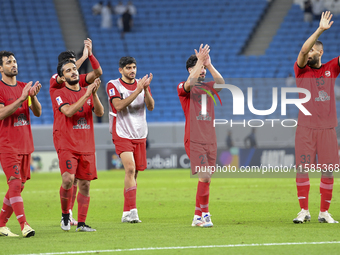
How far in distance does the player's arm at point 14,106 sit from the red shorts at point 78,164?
83 centimetres

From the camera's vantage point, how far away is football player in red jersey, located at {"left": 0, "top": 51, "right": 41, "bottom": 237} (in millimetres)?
5656

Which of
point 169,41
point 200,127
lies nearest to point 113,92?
point 200,127

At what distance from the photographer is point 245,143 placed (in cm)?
1877

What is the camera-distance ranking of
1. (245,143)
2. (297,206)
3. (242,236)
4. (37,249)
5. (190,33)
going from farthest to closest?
(190,33), (245,143), (297,206), (242,236), (37,249)

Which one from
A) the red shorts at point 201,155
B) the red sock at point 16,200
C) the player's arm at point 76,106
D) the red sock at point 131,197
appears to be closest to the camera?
the red sock at point 16,200

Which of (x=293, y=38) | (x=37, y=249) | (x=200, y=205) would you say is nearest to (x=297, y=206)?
(x=200, y=205)

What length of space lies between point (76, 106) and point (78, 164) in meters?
0.77

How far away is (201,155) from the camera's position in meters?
6.28

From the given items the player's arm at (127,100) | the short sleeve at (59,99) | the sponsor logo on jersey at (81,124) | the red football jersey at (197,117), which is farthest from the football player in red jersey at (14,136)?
the red football jersey at (197,117)

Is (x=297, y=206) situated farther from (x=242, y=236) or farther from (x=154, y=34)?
(x=154, y=34)

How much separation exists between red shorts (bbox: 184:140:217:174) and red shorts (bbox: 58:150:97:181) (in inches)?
48.2

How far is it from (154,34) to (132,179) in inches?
732

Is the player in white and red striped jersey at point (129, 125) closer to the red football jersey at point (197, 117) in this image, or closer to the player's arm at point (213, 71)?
the red football jersey at point (197, 117)

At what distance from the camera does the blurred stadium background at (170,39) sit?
74.0 ft
